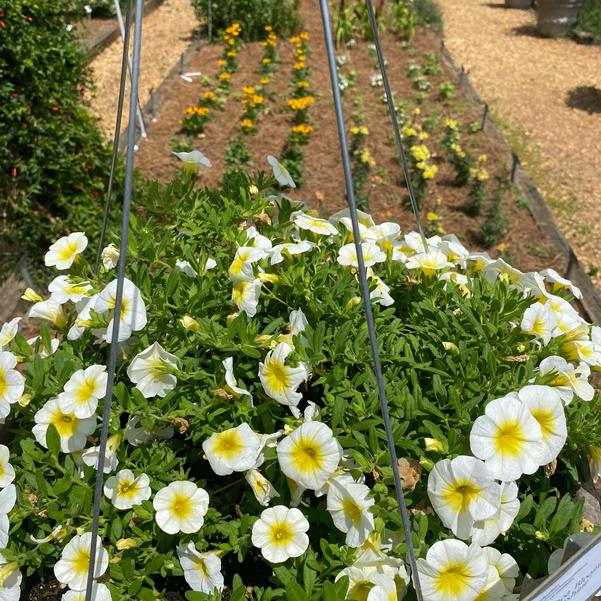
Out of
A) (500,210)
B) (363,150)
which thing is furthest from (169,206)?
(363,150)

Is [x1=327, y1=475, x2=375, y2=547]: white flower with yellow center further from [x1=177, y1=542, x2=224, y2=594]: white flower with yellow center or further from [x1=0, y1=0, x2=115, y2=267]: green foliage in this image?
[x1=0, y1=0, x2=115, y2=267]: green foliage

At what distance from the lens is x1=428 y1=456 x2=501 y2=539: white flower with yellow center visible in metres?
1.04

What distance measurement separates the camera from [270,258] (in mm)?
1536

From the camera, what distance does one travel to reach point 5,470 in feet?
4.05

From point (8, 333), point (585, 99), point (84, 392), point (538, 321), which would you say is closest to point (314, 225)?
point (538, 321)

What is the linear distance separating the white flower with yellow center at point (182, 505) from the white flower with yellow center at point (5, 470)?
32 centimetres

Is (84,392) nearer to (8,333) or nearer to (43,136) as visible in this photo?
(8,333)

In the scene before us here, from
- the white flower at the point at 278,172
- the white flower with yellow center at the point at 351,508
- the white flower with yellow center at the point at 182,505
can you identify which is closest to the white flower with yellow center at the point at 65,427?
the white flower with yellow center at the point at 182,505

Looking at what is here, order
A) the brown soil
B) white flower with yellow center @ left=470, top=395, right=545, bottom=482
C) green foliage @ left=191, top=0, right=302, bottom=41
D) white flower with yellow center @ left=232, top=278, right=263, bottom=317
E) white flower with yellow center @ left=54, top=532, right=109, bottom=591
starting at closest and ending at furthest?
white flower with yellow center @ left=470, top=395, right=545, bottom=482, white flower with yellow center @ left=54, top=532, right=109, bottom=591, white flower with yellow center @ left=232, top=278, right=263, bottom=317, the brown soil, green foliage @ left=191, top=0, right=302, bottom=41

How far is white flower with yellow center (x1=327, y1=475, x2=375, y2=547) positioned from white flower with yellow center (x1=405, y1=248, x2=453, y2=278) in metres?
0.61

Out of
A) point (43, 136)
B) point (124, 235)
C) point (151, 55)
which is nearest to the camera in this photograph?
point (124, 235)

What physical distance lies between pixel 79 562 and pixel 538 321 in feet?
3.72

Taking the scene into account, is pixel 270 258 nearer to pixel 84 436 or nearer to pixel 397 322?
pixel 397 322

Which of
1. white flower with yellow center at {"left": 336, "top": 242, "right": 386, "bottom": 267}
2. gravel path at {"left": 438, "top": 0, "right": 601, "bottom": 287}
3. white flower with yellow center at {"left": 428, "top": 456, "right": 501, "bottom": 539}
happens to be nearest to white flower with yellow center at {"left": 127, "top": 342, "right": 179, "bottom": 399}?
white flower with yellow center at {"left": 336, "top": 242, "right": 386, "bottom": 267}
